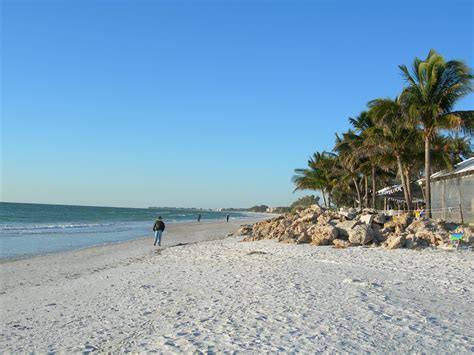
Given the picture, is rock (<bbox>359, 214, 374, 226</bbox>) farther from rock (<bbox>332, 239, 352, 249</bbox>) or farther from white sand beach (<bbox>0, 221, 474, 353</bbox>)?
white sand beach (<bbox>0, 221, 474, 353</bbox>)

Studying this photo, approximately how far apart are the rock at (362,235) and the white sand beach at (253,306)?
220cm

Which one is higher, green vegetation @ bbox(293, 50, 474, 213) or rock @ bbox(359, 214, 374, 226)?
green vegetation @ bbox(293, 50, 474, 213)

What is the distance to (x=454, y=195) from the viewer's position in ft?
65.4

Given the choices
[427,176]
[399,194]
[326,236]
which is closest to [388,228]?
[326,236]

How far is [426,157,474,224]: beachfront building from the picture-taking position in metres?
18.3

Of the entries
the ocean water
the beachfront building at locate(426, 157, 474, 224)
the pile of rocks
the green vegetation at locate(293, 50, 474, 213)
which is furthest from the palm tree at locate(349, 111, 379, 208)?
the ocean water

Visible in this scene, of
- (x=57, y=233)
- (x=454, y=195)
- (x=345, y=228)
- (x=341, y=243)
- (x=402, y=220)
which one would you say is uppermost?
(x=454, y=195)

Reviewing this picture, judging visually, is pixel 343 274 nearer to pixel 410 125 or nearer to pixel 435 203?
pixel 410 125

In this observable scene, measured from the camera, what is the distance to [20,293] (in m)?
9.48

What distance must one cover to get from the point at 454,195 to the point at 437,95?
480 centimetres

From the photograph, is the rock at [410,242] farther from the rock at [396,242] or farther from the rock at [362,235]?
the rock at [362,235]

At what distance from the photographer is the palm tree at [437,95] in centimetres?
1931

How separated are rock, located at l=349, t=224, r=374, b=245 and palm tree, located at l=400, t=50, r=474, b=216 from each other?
5.79 m

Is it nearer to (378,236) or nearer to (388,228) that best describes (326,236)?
(378,236)
